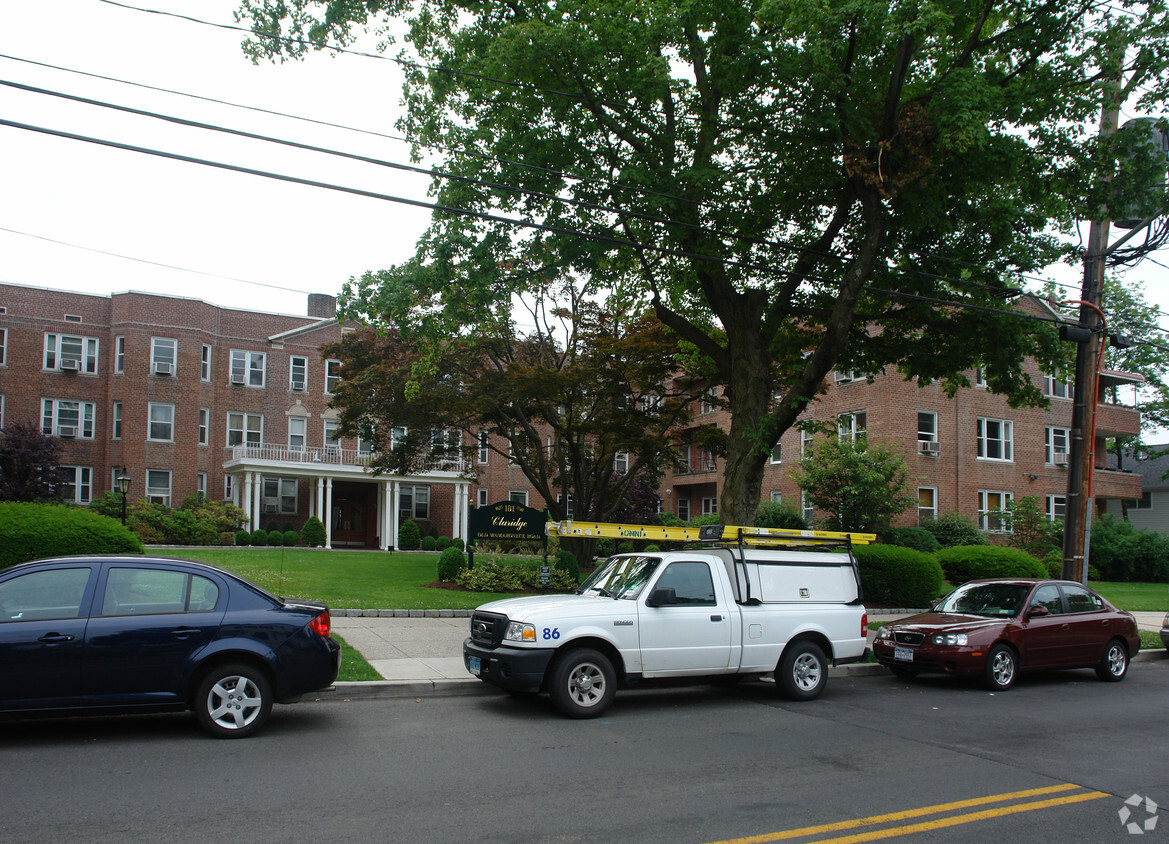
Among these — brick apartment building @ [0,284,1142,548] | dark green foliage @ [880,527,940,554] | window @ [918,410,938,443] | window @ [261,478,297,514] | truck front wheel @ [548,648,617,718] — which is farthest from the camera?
window @ [261,478,297,514]

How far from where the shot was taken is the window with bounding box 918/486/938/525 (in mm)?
34844

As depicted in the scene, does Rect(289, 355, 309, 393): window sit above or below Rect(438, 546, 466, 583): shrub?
above

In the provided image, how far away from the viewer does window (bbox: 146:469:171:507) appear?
40.5m

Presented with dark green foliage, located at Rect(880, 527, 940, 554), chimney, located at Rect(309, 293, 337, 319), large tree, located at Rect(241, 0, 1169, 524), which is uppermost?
Answer: chimney, located at Rect(309, 293, 337, 319)

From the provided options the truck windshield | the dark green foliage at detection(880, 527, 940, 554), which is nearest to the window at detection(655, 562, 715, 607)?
the truck windshield

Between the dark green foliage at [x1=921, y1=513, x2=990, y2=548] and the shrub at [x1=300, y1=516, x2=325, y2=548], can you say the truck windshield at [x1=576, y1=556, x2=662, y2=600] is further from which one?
the shrub at [x1=300, y1=516, x2=325, y2=548]

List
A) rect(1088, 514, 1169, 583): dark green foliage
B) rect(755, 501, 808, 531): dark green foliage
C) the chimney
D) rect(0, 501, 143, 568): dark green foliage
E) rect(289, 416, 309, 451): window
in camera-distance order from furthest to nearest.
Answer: the chimney < rect(289, 416, 309, 451): window < rect(1088, 514, 1169, 583): dark green foliage < rect(755, 501, 808, 531): dark green foliage < rect(0, 501, 143, 568): dark green foliage

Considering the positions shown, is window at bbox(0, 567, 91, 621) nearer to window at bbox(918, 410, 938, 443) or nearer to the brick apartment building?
the brick apartment building

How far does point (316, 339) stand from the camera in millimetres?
45406

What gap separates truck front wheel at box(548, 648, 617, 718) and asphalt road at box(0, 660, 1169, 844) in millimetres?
192

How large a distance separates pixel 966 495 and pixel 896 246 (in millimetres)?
22244

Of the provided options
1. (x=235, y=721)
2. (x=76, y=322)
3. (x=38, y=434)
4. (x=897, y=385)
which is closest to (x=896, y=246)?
(x=235, y=721)

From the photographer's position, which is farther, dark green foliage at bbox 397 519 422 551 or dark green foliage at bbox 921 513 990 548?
dark green foliage at bbox 397 519 422 551

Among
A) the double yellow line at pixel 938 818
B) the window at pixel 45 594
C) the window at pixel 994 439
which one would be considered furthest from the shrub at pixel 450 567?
the window at pixel 994 439
